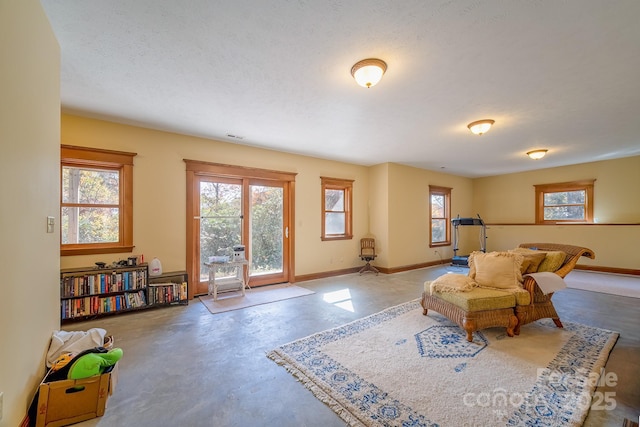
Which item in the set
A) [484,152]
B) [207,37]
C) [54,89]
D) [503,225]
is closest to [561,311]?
[484,152]

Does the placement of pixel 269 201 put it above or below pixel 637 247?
above

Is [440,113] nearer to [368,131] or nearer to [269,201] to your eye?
[368,131]

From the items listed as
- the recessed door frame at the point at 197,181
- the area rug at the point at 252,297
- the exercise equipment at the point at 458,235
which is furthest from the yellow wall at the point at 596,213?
the recessed door frame at the point at 197,181

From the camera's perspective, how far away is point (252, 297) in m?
4.32

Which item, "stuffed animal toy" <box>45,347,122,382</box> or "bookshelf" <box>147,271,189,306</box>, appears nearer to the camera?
"stuffed animal toy" <box>45,347,122,382</box>

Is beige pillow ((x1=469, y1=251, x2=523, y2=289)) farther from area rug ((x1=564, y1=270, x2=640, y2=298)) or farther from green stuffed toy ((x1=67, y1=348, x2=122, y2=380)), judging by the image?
green stuffed toy ((x1=67, y1=348, x2=122, y2=380))

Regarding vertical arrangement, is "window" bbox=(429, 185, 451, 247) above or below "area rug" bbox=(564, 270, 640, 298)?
above

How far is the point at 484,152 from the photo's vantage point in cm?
534

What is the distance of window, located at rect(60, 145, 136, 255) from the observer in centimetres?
341

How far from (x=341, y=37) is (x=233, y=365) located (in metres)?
2.85

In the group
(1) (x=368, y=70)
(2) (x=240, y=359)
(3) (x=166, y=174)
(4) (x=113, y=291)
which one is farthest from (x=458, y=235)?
(4) (x=113, y=291)

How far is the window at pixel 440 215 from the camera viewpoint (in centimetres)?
728

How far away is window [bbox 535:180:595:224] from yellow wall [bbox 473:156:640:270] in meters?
0.12

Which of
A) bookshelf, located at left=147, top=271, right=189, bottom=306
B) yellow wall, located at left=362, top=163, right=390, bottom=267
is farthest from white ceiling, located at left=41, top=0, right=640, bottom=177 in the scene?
bookshelf, located at left=147, top=271, right=189, bottom=306
